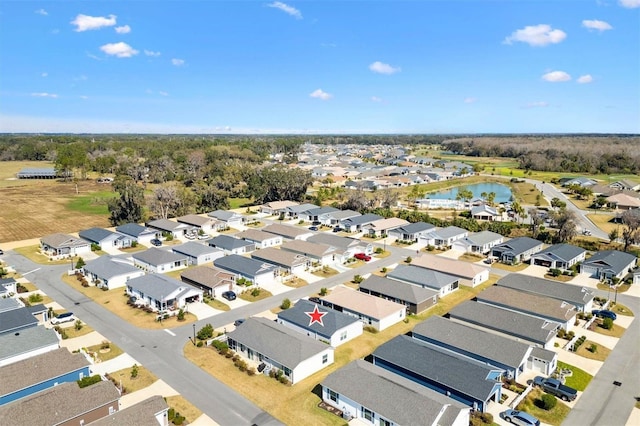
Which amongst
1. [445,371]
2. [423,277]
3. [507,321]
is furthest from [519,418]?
[423,277]

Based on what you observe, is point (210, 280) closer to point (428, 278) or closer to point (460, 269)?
point (428, 278)

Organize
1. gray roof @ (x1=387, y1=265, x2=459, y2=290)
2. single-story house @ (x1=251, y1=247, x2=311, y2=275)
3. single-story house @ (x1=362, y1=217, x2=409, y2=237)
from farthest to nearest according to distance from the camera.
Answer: single-story house @ (x1=362, y1=217, x2=409, y2=237)
single-story house @ (x1=251, y1=247, x2=311, y2=275)
gray roof @ (x1=387, y1=265, x2=459, y2=290)

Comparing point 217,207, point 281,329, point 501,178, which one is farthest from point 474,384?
point 501,178

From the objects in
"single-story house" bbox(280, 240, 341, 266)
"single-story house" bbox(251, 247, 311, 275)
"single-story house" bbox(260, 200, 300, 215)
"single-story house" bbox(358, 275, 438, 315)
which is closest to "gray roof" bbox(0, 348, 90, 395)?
"single-story house" bbox(251, 247, 311, 275)

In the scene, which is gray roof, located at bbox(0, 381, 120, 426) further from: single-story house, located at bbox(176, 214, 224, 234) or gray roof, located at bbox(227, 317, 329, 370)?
single-story house, located at bbox(176, 214, 224, 234)

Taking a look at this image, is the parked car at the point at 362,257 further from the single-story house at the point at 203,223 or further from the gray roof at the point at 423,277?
the single-story house at the point at 203,223

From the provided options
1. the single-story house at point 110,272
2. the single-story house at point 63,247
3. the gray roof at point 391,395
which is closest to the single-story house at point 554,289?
the gray roof at point 391,395
